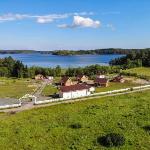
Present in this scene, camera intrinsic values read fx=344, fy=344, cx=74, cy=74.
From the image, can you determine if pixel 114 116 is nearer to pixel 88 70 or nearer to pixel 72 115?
pixel 72 115

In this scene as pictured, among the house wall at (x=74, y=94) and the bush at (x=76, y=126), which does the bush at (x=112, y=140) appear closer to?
the bush at (x=76, y=126)

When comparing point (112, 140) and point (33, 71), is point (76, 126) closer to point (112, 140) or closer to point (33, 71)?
point (112, 140)

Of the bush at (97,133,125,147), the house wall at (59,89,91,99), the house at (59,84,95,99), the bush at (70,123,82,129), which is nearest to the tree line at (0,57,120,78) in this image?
the house at (59,84,95,99)

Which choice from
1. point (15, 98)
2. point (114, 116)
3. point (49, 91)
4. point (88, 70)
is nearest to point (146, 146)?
point (114, 116)

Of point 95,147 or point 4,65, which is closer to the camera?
point 95,147

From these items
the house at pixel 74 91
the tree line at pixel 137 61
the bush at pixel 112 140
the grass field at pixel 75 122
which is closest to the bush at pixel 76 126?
the grass field at pixel 75 122

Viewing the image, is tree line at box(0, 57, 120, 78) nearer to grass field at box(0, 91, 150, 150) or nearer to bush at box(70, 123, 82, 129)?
grass field at box(0, 91, 150, 150)
